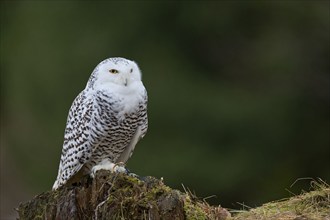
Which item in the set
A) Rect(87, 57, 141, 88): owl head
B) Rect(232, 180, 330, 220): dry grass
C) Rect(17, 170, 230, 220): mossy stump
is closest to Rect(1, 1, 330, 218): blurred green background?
Rect(87, 57, 141, 88): owl head

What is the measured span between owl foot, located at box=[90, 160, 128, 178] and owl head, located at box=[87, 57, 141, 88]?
599mm

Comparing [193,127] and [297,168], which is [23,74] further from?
[297,168]

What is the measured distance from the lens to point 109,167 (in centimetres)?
781

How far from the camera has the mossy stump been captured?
677 cm

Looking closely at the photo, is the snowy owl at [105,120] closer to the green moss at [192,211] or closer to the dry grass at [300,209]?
the green moss at [192,211]

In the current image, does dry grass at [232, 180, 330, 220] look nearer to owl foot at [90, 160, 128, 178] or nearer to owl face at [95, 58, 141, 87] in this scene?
owl foot at [90, 160, 128, 178]

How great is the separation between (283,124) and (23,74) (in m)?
4.41

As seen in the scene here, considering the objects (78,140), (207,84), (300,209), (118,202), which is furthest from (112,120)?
(207,84)

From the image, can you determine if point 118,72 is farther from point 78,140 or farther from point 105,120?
point 78,140

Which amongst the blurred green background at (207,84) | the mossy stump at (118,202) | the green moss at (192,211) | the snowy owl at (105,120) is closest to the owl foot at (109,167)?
the snowy owl at (105,120)

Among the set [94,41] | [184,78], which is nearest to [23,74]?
[94,41]

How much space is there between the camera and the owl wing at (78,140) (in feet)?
25.8

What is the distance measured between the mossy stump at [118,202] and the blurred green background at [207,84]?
6.87m

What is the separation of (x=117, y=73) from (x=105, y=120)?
1.20 feet
